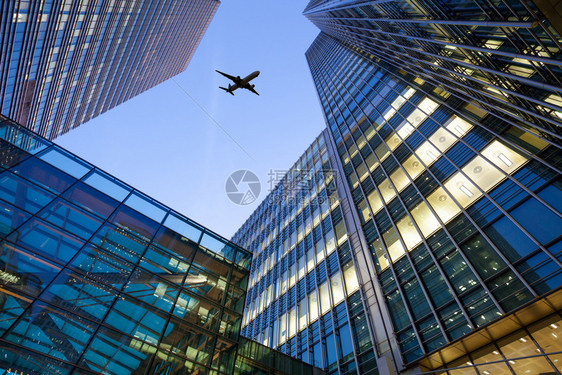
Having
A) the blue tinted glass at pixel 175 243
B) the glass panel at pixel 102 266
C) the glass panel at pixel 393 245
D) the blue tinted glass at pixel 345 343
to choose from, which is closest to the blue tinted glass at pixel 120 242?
the glass panel at pixel 102 266

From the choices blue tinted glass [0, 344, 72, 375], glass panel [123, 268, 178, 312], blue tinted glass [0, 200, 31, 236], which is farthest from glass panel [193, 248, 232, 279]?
blue tinted glass [0, 200, 31, 236]

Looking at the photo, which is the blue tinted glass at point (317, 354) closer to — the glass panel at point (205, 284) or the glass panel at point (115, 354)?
the glass panel at point (205, 284)

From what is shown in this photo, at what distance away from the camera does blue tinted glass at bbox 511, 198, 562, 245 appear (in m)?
12.6

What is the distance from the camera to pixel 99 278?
41.5 ft

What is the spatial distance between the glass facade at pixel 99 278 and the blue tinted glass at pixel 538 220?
47.5 feet

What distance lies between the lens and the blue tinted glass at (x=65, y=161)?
15.1 m

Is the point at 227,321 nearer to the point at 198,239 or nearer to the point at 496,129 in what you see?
the point at 198,239

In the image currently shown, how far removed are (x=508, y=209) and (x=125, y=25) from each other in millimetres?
75104

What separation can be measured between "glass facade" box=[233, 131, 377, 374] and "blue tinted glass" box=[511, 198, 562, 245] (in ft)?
33.2

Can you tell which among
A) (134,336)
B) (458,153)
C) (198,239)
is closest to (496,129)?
(458,153)

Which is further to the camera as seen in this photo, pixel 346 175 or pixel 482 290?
pixel 346 175

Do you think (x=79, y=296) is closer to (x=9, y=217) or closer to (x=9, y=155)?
(x=9, y=217)

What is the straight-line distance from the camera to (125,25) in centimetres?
6375

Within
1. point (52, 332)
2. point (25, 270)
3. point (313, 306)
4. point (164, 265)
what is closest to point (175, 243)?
point (164, 265)
